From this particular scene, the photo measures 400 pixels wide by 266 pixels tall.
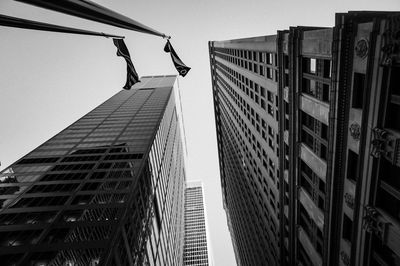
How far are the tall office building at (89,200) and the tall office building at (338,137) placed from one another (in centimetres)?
2054

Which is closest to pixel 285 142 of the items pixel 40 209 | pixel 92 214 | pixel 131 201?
pixel 131 201

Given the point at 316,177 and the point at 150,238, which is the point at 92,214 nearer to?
the point at 150,238

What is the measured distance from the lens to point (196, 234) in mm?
152875

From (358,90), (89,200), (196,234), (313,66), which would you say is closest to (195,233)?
(196,234)

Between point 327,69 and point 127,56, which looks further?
point 327,69

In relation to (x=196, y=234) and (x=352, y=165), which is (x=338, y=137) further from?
(x=196, y=234)

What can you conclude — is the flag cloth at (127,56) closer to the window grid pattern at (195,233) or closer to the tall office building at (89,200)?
the tall office building at (89,200)

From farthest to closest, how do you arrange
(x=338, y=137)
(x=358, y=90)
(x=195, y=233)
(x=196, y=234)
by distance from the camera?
(x=195, y=233), (x=196, y=234), (x=338, y=137), (x=358, y=90)

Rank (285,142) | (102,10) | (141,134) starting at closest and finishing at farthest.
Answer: (102,10)
(285,142)
(141,134)

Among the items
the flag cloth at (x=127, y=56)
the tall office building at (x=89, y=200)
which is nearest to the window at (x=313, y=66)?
the flag cloth at (x=127, y=56)

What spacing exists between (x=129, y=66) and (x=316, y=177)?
16857mm

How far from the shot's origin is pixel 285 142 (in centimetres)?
2883

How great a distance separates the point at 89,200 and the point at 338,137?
114 feet

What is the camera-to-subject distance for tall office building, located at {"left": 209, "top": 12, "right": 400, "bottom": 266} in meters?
13.3
